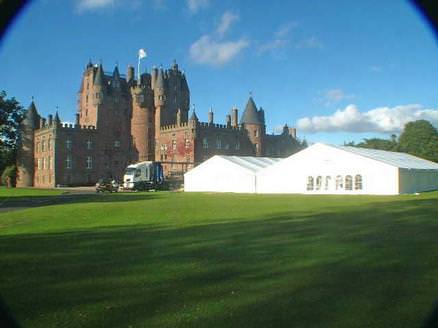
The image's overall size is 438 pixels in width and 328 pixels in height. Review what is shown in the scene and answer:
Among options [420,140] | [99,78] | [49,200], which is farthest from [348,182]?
[99,78]

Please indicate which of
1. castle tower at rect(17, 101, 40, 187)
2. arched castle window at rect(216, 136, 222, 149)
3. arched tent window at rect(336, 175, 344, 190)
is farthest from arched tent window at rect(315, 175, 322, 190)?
castle tower at rect(17, 101, 40, 187)

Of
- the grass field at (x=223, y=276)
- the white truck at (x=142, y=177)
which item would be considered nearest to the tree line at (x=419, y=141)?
the white truck at (x=142, y=177)

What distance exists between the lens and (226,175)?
48.7m

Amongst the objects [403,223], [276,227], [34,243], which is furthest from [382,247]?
[34,243]

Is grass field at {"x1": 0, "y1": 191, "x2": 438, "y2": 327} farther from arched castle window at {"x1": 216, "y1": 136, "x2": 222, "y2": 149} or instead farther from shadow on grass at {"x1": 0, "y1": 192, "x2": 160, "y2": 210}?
arched castle window at {"x1": 216, "y1": 136, "x2": 222, "y2": 149}

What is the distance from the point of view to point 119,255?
909 centimetres

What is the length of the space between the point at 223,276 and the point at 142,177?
45.0 meters

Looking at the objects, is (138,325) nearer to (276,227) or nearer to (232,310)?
(232,310)

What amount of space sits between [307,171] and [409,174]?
8194mm

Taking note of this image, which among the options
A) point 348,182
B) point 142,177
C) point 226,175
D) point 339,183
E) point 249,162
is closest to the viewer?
point 348,182

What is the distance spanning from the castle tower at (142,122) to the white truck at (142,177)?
2958 cm

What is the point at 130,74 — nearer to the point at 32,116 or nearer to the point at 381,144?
the point at 32,116

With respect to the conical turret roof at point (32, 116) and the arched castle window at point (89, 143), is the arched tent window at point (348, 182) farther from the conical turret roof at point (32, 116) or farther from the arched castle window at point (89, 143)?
the conical turret roof at point (32, 116)

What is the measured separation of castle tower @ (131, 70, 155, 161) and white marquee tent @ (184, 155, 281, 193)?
30.3m
